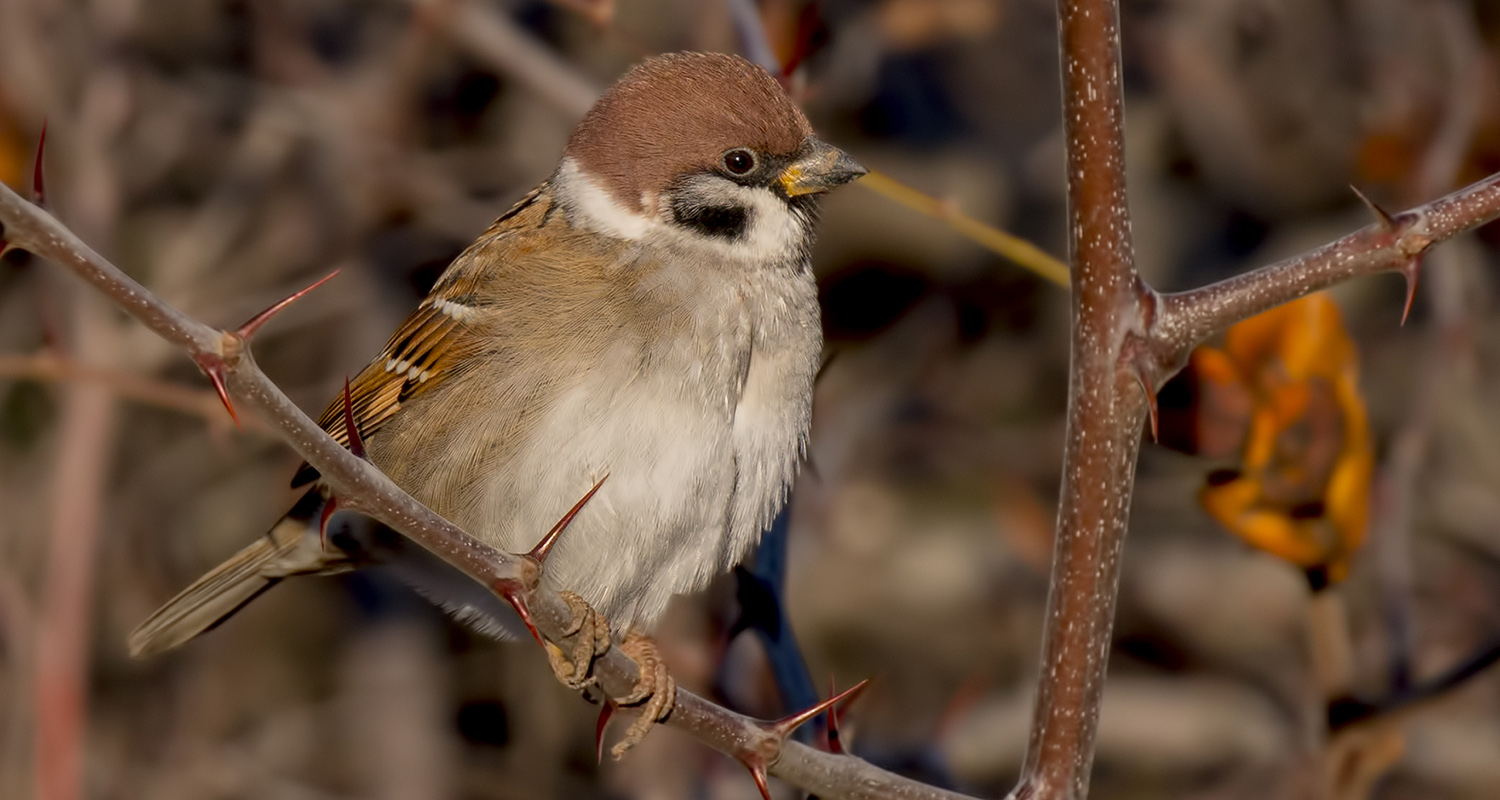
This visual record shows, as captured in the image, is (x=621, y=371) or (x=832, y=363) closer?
(x=621, y=371)

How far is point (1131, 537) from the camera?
254 inches

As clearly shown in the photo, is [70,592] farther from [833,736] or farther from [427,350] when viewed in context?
[833,736]

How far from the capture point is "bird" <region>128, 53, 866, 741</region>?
3.21 meters

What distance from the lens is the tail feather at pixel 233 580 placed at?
3684mm

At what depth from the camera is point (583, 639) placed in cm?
285

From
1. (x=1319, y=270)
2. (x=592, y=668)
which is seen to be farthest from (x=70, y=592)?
(x=1319, y=270)

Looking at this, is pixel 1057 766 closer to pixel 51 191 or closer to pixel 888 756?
pixel 888 756

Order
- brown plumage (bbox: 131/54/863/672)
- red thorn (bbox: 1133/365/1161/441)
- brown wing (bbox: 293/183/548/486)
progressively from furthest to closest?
brown wing (bbox: 293/183/548/486) → brown plumage (bbox: 131/54/863/672) → red thorn (bbox: 1133/365/1161/441)

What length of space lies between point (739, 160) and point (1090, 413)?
1.39 meters

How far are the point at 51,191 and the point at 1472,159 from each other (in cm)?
467

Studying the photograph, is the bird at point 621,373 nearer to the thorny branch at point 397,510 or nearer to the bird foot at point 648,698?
the bird foot at point 648,698

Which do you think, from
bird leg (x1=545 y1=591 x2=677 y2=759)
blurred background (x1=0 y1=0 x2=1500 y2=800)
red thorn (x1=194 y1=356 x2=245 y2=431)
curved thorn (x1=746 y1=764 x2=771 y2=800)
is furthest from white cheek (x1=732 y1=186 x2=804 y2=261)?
red thorn (x1=194 y1=356 x2=245 y2=431)

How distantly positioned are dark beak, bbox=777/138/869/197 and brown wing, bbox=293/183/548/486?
2.32 feet

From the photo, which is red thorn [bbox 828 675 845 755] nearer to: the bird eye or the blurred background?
the bird eye
